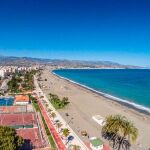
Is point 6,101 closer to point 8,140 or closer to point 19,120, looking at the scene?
point 19,120

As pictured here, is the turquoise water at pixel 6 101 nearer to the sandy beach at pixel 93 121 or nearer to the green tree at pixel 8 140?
the sandy beach at pixel 93 121

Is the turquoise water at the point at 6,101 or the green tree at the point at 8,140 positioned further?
the turquoise water at the point at 6,101

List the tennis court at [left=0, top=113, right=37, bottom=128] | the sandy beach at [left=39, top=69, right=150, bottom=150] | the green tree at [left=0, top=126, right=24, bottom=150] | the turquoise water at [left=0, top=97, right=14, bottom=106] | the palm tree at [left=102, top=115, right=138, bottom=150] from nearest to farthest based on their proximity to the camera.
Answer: the green tree at [left=0, top=126, right=24, bottom=150]
the palm tree at [left=102, top=115, right=138, bottom=150]
the sandy beach at [left=39, top=69, right=150, bottom=150]
the tennis court at [left=0, top=113, right=37, bottom=128]
the turquoise water at [left=0, top=97, right=14, bottom=106]

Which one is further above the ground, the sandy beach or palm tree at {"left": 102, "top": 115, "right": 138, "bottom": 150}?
palm tree at {"left": 102, "top": 115, "right": 138, "bottom": 150}

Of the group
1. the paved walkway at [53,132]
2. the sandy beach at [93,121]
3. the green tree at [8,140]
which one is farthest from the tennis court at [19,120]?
the green tree at [8,140]

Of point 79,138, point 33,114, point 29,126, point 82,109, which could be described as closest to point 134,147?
point 79,138

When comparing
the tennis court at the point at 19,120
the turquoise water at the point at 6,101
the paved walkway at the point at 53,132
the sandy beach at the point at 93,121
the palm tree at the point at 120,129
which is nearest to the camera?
the palm tree at the point at 120,129

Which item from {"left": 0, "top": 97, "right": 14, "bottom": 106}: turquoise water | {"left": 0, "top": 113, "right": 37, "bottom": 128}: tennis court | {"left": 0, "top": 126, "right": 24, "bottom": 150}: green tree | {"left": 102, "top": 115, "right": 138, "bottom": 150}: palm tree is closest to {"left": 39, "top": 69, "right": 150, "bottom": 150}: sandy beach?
{"left": 102, "top": 115, "right": 138, "bottom": 150}: palm tree

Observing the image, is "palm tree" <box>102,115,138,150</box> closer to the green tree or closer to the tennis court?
the green tree

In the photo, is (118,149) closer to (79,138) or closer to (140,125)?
(79,138)
